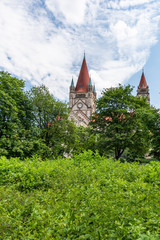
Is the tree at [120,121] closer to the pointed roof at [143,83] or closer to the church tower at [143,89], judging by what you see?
the church tower at [143,89]

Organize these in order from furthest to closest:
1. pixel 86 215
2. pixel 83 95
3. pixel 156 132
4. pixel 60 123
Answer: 1. pixel 83 95
2. pixel 60 123
3. pixel 156 132
4. pixel 86 215

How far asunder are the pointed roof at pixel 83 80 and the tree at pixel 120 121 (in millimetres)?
44405

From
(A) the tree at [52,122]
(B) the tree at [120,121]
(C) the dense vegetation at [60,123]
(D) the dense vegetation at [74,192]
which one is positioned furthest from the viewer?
(A) the tree at [52,122]

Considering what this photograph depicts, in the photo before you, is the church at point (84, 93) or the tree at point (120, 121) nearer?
the tree at point (120, 121)

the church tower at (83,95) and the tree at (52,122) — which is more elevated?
the church tower at (83,95)

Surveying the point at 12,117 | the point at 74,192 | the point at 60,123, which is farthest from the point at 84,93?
the point at 74,192

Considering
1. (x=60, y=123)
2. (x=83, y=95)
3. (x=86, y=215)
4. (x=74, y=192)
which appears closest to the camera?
(x=86, y=215)

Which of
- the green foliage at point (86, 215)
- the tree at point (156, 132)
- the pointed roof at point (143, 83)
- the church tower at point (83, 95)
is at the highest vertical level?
the pointed roof at point (143, 83)

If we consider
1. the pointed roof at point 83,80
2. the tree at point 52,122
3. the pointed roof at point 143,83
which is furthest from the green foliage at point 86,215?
the pointed roof at point 143,83

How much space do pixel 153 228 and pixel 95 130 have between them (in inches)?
702

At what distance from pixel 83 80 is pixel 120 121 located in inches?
1926

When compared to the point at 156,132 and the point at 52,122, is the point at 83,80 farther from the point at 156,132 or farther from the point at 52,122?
the point at 156,132

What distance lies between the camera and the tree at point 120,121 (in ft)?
57.3

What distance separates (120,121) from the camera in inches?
723
